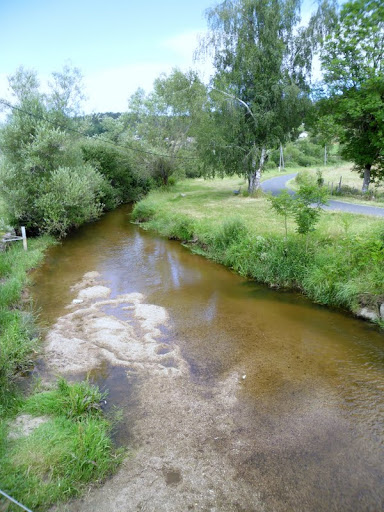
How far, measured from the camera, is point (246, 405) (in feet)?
19.6

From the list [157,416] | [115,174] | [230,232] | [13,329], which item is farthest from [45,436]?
[115,174]

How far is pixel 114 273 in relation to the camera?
1280cm

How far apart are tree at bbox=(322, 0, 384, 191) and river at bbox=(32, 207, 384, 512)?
15075 mm

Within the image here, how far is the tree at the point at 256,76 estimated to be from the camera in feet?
67.5

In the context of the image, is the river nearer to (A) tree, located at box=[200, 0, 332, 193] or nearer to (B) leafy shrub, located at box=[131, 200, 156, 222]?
(B) leafy shrub, located at box=[131, 200, 156, 222]

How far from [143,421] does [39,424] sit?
5.24 ft

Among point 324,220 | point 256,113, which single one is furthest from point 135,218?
point 324,220

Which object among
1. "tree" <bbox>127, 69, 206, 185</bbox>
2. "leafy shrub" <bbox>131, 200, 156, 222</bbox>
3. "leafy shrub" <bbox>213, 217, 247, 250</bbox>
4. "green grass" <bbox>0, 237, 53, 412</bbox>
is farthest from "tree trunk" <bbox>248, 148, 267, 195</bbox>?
"green grass" <bbox>0, 237, 53, 412</bbox>

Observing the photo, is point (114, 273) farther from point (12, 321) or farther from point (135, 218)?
point (135, 218)

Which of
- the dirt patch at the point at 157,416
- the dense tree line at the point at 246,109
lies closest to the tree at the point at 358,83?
the dense tree line at the point at 246,109

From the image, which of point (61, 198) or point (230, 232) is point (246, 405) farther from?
point (61, 198)

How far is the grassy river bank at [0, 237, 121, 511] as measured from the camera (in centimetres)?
415

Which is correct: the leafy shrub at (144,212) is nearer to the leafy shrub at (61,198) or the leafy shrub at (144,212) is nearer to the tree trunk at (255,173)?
the leafy shrub at (61,198)

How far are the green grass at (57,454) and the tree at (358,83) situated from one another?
20.5 metres
